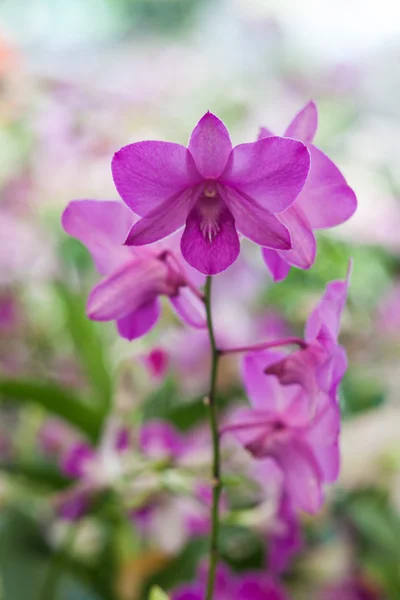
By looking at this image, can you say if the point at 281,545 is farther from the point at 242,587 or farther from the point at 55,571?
the point at 55,571

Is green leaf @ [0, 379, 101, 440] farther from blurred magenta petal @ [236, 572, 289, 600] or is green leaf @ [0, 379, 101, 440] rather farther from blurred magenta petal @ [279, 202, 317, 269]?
blurred magenta petal @ [279, 202, 317, 269]

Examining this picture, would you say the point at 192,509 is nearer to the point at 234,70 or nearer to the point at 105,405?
the point at 105,405

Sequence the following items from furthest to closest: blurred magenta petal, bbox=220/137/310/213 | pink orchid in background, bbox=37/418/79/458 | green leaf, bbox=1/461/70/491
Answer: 1. pink orchid in background, bbox=37/418/79/458
2. green leaf, bbox=1/461/70/491
3. blurred magenta petal, bbox=220/137/310/213

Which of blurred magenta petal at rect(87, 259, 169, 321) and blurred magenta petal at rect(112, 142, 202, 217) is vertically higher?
blurred magenta petal at rect(112, 142, 202, 217)

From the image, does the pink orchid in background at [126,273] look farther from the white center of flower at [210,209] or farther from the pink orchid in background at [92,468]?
the pink orchid in background at [92,468]

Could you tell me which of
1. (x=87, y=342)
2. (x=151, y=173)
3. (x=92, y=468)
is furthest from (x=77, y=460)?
(x=151, y=173)

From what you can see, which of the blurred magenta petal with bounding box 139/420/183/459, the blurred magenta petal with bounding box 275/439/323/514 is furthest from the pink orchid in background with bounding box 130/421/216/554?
the blurred magenta petal with bounding box 275/439/323/514

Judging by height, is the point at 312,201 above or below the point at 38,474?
above
